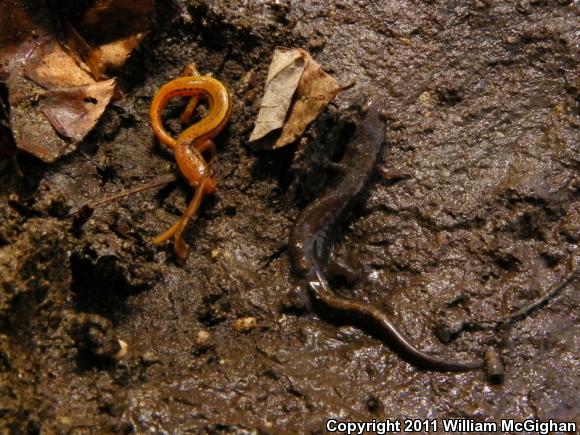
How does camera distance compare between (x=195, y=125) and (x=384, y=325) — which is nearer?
(x=384, y=325)

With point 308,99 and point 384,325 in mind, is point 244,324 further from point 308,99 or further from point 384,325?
point 308,99

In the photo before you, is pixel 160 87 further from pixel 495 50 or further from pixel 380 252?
pixel 495 50

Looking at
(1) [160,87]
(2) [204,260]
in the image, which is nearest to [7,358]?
(2) [204,260]

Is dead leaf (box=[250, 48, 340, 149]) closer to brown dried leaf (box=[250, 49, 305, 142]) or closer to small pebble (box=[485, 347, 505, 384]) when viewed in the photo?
brown dried leaf (box=[250, 49, 305, 142])

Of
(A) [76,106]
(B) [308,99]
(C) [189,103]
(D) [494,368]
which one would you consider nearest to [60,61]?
(A) [76,106]

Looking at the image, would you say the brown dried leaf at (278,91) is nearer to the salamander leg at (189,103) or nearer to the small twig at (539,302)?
the salamander leg at (189,103)

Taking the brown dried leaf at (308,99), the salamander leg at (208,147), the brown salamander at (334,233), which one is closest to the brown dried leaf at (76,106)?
the salamander leg at (208,147)
